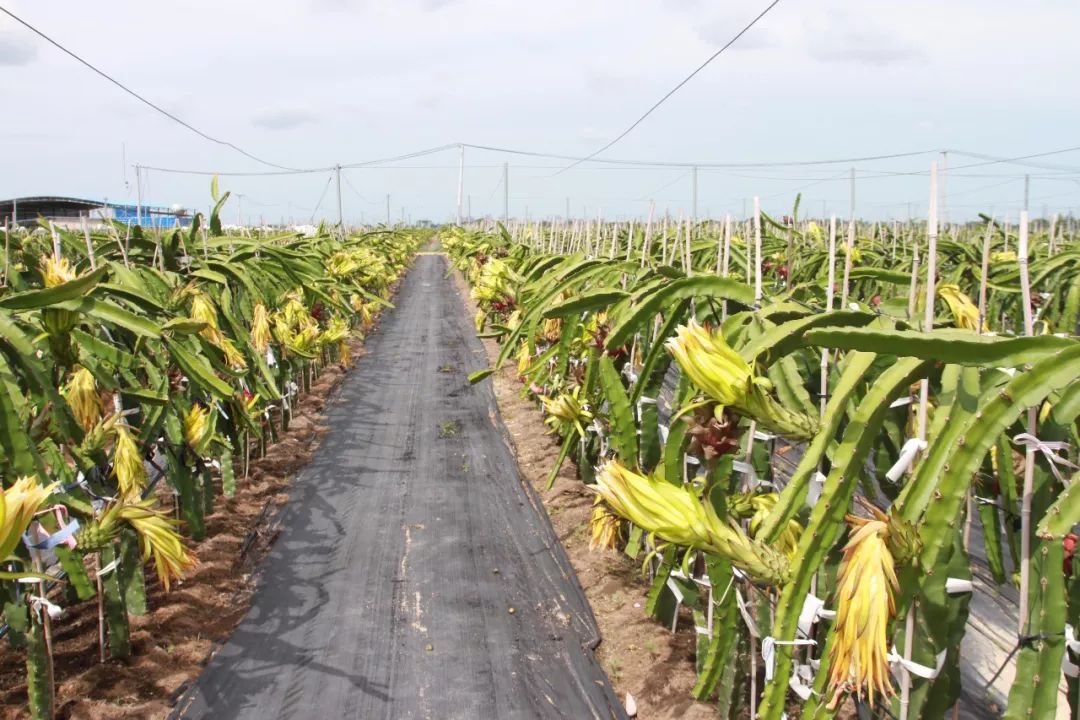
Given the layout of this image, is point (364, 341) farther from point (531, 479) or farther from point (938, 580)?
point (938, 580)

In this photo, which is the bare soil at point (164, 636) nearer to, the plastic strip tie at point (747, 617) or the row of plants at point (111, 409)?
the row of plants at point (111, 409)

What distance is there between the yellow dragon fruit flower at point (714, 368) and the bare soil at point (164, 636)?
2.18 m

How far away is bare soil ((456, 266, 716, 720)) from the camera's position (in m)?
2.51

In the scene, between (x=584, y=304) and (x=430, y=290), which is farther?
(x=430, y=290)

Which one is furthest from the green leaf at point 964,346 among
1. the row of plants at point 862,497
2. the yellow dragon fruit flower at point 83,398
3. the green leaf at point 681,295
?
the yellow dragon fruit flower at point 83,398

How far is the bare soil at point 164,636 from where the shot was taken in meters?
2.46

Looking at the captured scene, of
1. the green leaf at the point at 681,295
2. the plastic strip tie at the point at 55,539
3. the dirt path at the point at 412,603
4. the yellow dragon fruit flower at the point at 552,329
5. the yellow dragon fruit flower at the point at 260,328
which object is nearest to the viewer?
the plastic strip tie at the point at 55,539

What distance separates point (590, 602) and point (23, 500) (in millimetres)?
2394

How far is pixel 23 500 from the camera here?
3.70 feet

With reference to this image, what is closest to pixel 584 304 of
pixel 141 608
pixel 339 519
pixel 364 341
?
pixel 141 608

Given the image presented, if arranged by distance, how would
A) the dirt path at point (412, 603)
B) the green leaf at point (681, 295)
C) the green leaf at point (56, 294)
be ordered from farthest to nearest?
the dirt path at point (412, 603)
the green leaf at point (681, 295)
the green leaf at point (56, 294)

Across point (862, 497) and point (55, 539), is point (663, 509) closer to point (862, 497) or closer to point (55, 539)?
point (862, 497)

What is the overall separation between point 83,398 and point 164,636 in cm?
101

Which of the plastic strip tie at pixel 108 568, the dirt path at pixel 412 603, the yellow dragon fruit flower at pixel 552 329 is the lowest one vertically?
the dirt path at pixel 412 603
